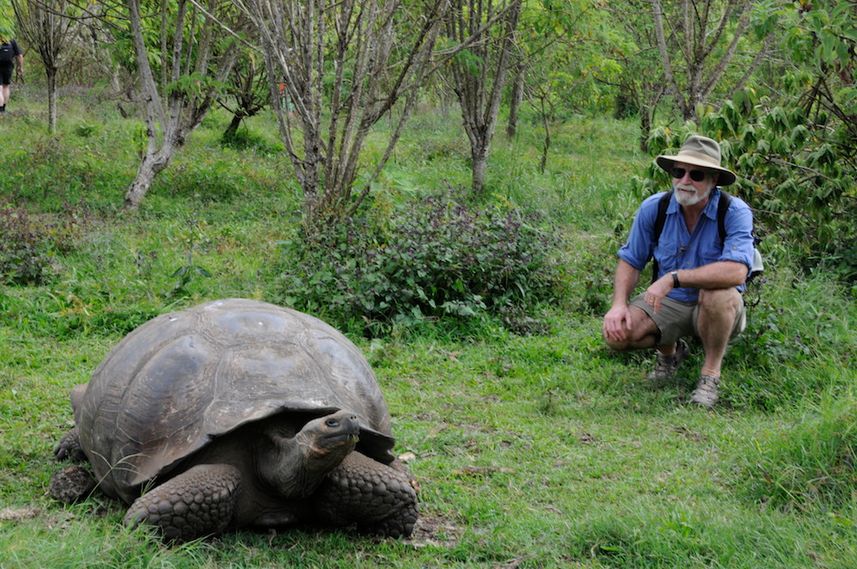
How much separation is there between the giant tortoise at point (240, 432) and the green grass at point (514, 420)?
97 mm

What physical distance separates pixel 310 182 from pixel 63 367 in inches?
105

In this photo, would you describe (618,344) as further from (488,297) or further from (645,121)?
(645,121)

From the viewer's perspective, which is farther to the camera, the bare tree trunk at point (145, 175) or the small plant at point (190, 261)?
the bare tree trunk at point (145, 175)

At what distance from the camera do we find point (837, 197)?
627 cm

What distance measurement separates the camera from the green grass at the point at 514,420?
9.91 ft

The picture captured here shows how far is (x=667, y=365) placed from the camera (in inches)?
205

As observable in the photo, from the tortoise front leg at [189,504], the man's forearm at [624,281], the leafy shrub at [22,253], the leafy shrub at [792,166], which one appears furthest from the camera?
the leafy shrub at [22,253]

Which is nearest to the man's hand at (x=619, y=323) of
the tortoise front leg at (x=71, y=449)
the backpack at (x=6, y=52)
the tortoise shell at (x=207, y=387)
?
the tortoise shell at (x=207, y=387)

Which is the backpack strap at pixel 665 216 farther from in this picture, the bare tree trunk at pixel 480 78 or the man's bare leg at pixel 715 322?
the bare tree trunk at pixel 480 78

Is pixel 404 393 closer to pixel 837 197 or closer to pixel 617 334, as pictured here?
pixel 617 334

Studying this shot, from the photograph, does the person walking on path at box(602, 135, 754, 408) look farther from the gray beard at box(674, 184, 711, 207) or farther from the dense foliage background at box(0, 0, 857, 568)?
the dense foliage background at box(0, 0, 857, 568)

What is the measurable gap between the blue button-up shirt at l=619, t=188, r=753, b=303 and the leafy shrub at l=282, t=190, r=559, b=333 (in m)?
1.26

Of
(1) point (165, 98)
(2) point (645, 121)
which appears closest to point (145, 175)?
(1) point (165, 98)

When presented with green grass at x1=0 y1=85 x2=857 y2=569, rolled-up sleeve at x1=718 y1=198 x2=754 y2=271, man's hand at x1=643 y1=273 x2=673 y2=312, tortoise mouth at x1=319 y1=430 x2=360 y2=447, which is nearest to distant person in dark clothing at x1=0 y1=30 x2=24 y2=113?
green grass at x1=0 y1=85 x2=857 y2=569
